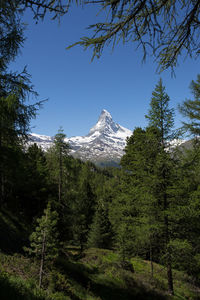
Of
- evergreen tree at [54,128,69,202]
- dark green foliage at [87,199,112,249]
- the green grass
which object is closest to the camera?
the green grass

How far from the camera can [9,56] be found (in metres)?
7.23

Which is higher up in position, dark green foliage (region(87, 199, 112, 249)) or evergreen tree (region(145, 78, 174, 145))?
evergreen tree (region(145, 78, 174, 145))

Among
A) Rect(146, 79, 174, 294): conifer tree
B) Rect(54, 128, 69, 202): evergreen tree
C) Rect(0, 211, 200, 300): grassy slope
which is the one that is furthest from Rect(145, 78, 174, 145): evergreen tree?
Rect(54, 128, 69, 202): evergreen tree

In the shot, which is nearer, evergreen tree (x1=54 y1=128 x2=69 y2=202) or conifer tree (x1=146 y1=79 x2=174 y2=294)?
conifer tree (x1=146 y1=79 x2=174 y2=294)

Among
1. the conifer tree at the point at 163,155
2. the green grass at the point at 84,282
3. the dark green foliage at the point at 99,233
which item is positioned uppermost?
the conifer tree at the point at 163,155

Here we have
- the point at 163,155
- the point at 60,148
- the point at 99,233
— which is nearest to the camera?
the point at 163,155

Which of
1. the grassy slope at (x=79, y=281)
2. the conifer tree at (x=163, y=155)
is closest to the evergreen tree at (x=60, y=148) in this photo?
the grassy slope at (x=79, y=281)

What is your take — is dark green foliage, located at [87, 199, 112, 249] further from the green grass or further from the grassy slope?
the green grass

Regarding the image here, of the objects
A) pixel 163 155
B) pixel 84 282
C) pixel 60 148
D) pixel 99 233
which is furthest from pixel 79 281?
pixel 99 233

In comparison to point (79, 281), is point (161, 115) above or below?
above

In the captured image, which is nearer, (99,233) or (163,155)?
(163,155)

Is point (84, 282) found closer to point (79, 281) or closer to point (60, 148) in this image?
point (79, 281)

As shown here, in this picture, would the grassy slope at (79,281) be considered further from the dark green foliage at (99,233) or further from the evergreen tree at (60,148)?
the dark green foliage at (99,233)

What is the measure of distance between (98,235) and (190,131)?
24.7 m
